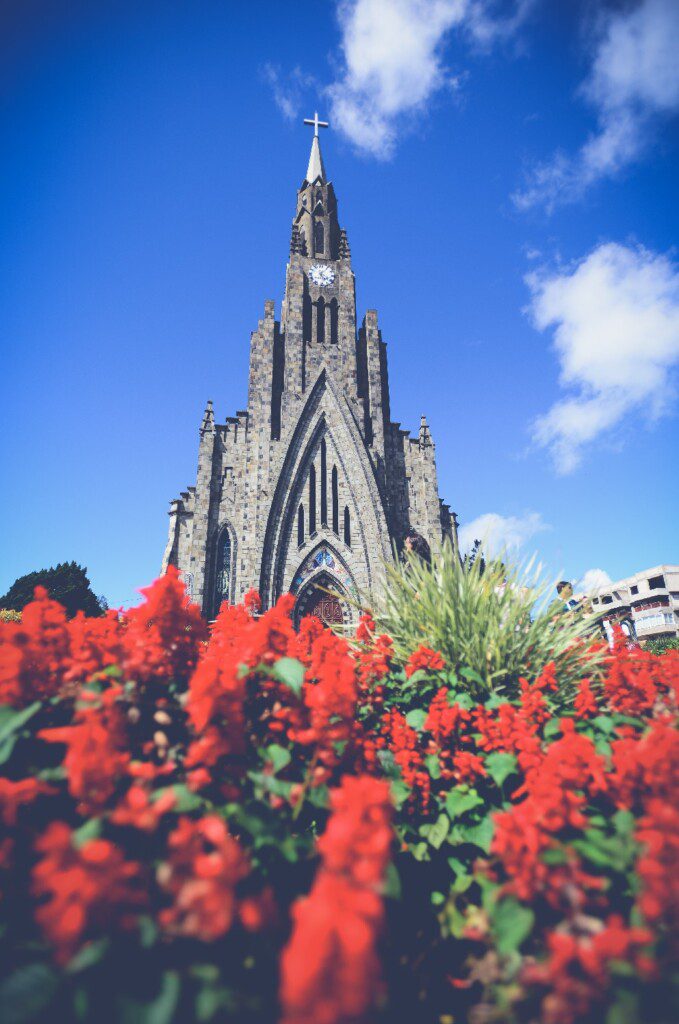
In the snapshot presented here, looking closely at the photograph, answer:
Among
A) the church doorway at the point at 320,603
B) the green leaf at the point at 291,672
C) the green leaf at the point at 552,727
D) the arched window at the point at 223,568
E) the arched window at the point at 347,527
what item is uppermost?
the arched window at the point at 347,527

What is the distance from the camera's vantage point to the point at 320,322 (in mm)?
24719

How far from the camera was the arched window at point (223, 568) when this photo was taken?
20031 millimetres

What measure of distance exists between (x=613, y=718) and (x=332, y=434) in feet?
67.1

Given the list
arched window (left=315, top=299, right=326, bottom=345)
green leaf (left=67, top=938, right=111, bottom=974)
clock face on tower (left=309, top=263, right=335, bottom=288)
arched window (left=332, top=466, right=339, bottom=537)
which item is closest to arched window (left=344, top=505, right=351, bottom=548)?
arched window (left=332, top=466, right=339, bottom=537)

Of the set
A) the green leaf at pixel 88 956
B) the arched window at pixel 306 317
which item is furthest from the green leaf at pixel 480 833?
the arched window at pixel 306 317

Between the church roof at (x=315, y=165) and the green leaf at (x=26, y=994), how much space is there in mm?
37182

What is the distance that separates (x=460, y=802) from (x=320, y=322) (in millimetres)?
25383

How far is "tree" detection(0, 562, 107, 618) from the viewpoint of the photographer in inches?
1021

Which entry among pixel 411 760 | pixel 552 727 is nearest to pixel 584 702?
pixel 552 727

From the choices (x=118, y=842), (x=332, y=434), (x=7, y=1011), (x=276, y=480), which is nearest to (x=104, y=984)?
(x=7, y=1011)

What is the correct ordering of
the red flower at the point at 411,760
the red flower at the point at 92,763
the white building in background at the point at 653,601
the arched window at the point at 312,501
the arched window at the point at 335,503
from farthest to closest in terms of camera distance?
the white building in background at the point at 653,601, the arched window at the point at 335,503, the arched window at the point at 312,501, the red flower at the point at 411,760, the red flower at the point at 92,763

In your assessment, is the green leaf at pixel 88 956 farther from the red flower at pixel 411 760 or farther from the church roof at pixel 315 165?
the church roof at pixel 315 165

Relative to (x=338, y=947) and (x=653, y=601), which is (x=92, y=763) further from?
(x=653, y=601)

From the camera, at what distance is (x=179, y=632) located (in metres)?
2.29
